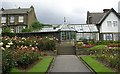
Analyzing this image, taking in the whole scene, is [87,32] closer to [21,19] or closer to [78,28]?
[78,28]

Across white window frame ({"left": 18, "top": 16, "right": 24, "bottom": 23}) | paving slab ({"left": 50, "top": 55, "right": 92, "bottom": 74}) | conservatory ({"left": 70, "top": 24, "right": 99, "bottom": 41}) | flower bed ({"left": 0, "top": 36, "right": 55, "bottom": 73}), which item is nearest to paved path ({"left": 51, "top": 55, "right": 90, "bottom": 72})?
paving slab ({"left": 50, "top": 55, "right": 92, "bottom": 74})

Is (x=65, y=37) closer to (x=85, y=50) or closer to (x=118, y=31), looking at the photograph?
(x=118, y=31)

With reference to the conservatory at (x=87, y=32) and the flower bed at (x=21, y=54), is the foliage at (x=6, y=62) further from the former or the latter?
the conservatory at (x=87, y=32)

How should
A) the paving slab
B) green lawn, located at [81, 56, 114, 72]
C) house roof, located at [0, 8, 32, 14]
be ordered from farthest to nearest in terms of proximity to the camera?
1. house roof, located at [0, 8, 32, 14]
2. the paving slab
3. green lawn, located at [81, 56, 114, 72]

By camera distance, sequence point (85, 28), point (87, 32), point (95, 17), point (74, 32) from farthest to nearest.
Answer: point (95, 17) < point (85, 28) < point (87, 32) < point (74, 32)

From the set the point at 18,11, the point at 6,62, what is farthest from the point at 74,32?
the point at 6,62

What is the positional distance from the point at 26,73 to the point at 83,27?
44143mm

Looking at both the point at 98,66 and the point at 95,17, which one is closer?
the point at 98,66

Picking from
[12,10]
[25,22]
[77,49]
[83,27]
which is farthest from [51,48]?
[12,10]

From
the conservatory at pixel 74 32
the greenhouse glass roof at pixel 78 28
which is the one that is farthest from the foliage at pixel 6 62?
the greenhouse glass roof at pixel 78 28

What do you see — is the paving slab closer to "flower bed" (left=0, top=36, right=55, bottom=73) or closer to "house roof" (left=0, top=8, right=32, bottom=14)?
"flower bed" (left=0, top=36, right=55, bottom=73)

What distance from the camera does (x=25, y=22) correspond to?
238 feet

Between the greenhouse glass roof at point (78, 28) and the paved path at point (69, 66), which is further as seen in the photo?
the greenhouse glass roof at point (78, 28)

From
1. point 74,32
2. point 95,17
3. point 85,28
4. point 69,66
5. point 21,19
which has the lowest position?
point 69,66
